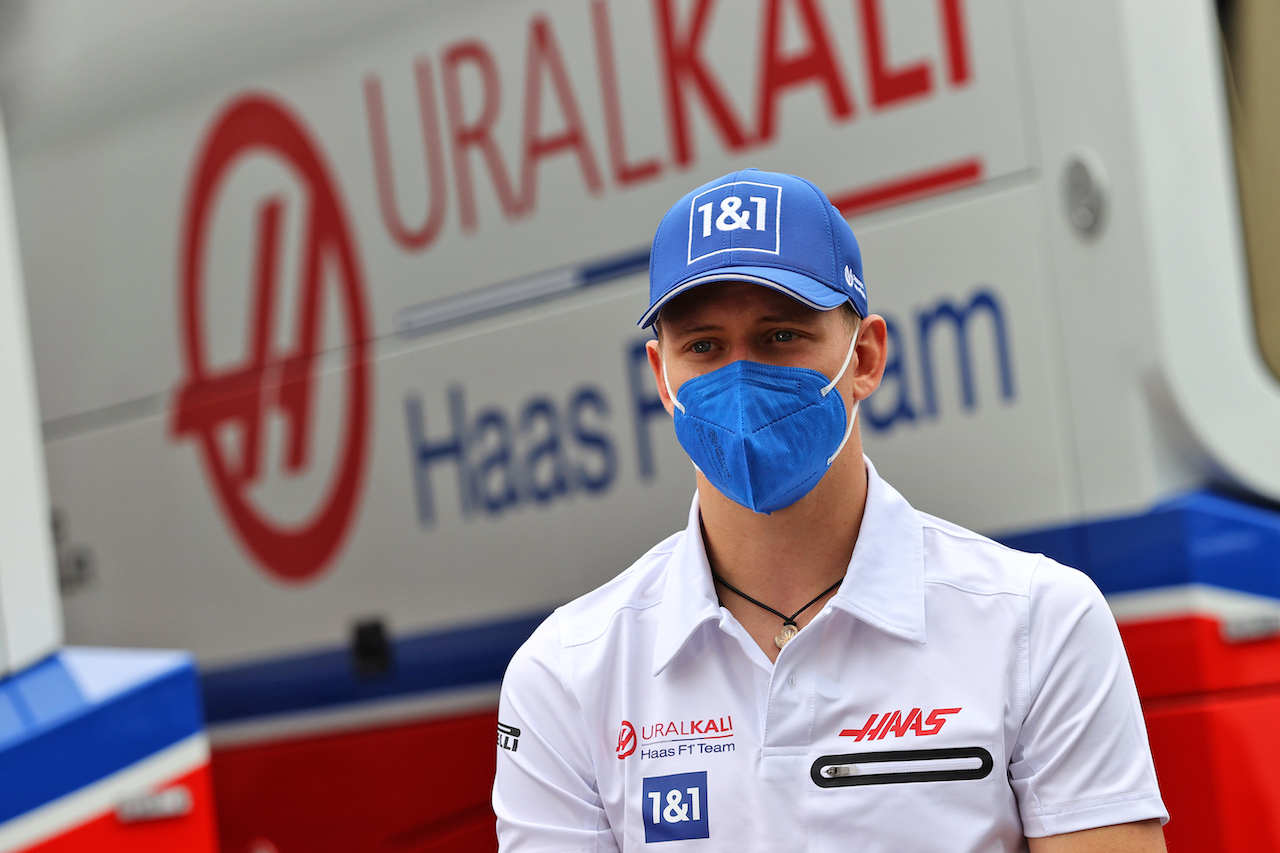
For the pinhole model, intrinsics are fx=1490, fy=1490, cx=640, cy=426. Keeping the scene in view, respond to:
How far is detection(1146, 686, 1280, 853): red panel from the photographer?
277cm

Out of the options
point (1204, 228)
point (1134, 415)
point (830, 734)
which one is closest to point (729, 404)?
point (830, 734)

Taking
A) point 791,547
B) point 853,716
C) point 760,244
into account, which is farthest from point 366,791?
point 760,244

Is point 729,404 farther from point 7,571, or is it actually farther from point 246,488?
point 246,488

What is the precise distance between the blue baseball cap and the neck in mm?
255

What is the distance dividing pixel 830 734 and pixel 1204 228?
5.00 feet

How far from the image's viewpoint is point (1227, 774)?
110 inches

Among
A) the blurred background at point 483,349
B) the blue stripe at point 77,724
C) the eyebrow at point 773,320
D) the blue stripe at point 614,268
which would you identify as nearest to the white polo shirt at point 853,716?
the eyebrow at point 773,320

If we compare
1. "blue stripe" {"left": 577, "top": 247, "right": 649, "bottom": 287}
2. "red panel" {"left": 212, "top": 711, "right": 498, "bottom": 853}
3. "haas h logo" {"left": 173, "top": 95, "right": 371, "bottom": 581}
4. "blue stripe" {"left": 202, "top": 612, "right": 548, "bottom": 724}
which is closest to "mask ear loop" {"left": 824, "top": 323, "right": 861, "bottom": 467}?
"blue stripe" {"left": 577, "top": 247, "right": 649, "bottom": 287}

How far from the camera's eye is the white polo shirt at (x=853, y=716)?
1.78 meters

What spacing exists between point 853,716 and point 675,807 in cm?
25

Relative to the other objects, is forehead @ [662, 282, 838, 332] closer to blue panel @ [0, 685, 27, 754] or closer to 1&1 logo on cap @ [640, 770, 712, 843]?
1&1 logo on cap @ [640, 770, 712, 843]

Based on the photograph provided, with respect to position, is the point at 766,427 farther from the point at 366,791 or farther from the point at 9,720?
the point at 366,791

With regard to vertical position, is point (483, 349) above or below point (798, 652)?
above

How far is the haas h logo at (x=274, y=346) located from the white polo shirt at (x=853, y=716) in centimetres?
228
